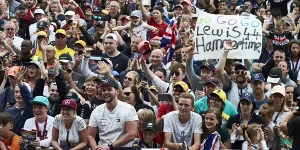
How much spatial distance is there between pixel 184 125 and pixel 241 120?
2.74 ft

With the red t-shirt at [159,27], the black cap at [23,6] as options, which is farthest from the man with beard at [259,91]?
the black cap at [23,6]

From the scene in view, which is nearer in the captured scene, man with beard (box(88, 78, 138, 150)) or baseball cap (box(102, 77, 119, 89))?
man with beard (box(88, 78, 138, 150))

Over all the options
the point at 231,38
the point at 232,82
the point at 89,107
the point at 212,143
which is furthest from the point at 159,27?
the point at 212,143

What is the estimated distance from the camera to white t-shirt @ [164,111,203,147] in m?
13.9

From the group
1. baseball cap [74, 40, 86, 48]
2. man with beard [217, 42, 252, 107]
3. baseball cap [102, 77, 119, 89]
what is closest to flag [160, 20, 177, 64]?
baseball cap [74, 40, 86, 48]

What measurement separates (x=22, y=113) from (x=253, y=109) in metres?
3.30

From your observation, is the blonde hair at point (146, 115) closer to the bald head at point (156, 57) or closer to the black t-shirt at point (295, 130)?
the black t-shirt at point (295, 130)

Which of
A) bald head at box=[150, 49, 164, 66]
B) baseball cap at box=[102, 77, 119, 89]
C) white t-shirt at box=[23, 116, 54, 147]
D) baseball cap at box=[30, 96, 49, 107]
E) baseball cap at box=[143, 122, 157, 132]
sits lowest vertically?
white t-shirt at box=[23, 116, 54, 147]

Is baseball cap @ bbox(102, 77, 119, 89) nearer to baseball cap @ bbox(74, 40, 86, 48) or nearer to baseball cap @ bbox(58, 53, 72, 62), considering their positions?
baseball cap @ bbox(58, 53, 72, 62)

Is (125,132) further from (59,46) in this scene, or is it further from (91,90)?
(59,46)

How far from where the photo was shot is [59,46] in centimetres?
1897

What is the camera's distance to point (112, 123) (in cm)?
1382

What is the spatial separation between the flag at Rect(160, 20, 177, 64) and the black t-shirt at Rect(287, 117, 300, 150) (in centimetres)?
658

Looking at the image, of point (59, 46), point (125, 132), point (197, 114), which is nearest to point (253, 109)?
point (197, 114)
